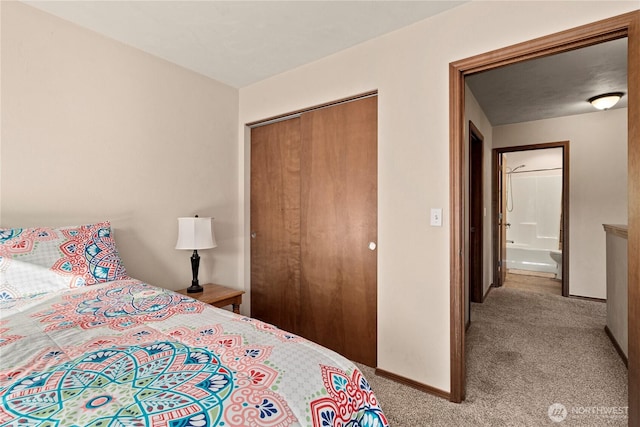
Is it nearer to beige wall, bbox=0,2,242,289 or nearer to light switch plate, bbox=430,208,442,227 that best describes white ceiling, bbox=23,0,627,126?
beige wall, bbox=0,2,242,289

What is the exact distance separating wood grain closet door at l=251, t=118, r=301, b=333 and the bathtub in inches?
212

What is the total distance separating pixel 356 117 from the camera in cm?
242

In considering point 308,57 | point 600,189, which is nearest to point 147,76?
point 308,57

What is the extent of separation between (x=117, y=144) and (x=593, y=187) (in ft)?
18.2

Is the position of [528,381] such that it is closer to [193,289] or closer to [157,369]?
[157,369]

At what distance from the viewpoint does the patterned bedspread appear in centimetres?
67

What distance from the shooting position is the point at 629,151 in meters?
1.46

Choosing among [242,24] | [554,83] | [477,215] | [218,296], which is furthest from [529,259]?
[242,24]

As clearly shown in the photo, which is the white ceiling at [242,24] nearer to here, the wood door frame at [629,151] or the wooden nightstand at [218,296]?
the wood door frame at [629,151]

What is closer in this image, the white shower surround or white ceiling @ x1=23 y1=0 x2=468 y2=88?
white ceiling @ x1=23 y1=0 x2=468 y2=88

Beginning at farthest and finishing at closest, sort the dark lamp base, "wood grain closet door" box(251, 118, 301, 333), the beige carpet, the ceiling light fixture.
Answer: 1. the ceiling light fixture
2. "wood grain closet door" box(251, 118, 301, 333)
3. the dark lamp base
4. the beige carpet

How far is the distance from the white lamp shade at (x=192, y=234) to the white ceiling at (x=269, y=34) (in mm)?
1353

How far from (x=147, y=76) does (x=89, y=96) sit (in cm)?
48

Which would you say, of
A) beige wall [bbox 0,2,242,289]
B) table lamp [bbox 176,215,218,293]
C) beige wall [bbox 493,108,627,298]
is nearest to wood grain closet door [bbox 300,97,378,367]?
table lamp [bbox 176,215,218,293]
